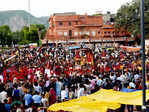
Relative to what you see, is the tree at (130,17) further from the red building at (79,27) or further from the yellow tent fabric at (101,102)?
the yellow tent fabric at (101,102)

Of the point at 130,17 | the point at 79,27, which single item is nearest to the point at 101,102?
the point at 130,17

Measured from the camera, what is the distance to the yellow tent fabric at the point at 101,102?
823 cm

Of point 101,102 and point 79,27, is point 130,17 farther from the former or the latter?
point 101,102

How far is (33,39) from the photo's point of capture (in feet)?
280

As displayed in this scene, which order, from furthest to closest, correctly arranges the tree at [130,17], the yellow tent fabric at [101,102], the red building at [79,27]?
the red building at [79,27] < the tree at [130,17] < the yellow tent fabric at [101,102]

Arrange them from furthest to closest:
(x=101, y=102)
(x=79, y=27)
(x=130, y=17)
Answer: (x=79, y=27) → (x=130, y=17) → (x=101, y=102)

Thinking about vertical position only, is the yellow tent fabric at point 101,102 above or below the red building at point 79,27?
→ below

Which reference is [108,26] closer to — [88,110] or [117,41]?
[117,41]

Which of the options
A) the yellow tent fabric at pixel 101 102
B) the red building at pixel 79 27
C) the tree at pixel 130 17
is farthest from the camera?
the red building at pixel 79 27

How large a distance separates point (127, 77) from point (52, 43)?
42.4 m

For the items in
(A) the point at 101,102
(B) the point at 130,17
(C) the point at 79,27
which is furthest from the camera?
(C) the point at 79,27

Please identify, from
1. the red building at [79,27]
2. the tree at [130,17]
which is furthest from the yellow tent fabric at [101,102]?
the red building at [79,27]

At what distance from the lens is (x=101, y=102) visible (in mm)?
8883

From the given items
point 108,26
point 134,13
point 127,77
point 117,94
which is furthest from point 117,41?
point 117,94
